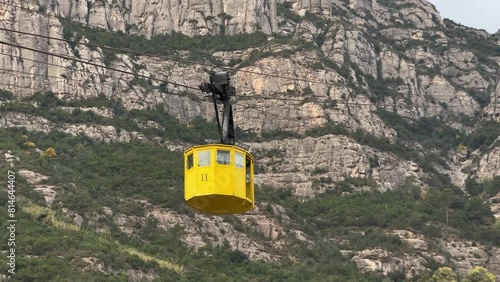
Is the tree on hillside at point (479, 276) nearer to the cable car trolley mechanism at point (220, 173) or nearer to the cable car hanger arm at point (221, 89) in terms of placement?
the cable car trolley mechanism at point (220, 173)

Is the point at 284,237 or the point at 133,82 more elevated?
the point at 133,82

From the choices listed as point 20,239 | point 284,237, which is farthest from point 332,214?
point 20,239

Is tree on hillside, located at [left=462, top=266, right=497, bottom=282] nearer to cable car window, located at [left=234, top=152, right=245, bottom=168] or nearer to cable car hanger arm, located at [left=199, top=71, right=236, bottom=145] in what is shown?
cable car window, located at [left=234, top=152, right=245, bottom=168]

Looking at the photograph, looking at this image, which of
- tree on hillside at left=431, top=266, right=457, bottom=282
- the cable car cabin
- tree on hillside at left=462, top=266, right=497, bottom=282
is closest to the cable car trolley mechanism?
the cable car cabin

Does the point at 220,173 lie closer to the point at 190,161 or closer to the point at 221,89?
the point at 190,161

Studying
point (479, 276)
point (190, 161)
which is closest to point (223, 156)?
point (190, 161)

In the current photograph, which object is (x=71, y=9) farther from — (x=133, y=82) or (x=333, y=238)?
(x=333, y=238)
